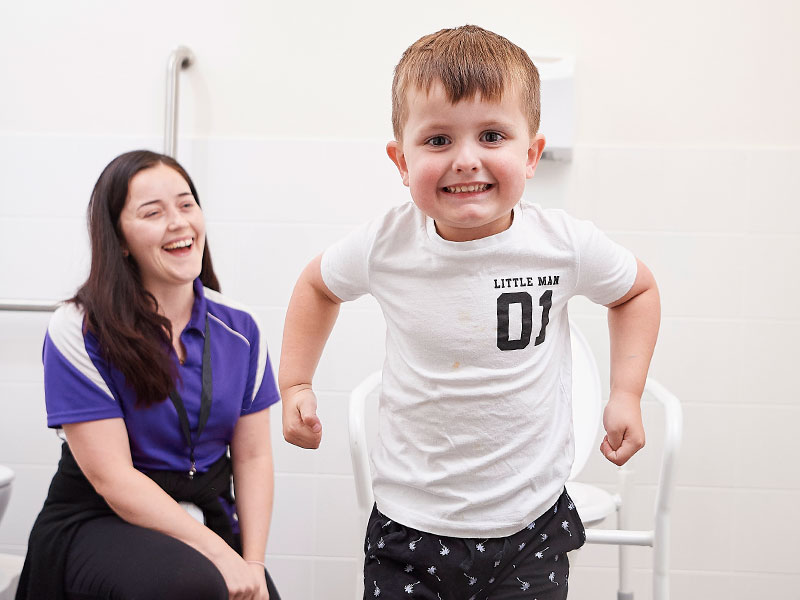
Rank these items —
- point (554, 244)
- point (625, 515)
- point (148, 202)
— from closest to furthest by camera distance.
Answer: point (554, 244), point (148, 202), point (625, 515)

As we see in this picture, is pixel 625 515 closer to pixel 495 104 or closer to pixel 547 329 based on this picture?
pixel 547 329

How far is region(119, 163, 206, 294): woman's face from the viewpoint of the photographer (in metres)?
1.42

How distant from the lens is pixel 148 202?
1.43 m

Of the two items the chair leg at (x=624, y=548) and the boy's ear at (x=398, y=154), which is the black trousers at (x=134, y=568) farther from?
the chair leg at (x=624, y=548)

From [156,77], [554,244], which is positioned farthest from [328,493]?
[554,244]

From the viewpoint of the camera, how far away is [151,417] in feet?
4.48

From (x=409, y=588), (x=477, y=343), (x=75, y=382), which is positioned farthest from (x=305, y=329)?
(x=75, y=382)

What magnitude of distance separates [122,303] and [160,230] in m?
0.13

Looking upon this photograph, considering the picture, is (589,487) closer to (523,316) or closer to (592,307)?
(592,307)

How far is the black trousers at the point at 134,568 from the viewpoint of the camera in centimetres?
122

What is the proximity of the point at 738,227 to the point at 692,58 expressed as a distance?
0.39 m

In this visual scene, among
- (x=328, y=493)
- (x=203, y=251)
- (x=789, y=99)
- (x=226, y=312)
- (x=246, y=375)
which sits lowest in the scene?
(x=328, y=493)

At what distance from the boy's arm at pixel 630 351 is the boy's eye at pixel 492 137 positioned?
26 centimetres

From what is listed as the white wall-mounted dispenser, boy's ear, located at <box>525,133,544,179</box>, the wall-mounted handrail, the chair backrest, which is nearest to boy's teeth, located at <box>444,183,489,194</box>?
boy's ear, located at <box>525,133,544,179</box>
